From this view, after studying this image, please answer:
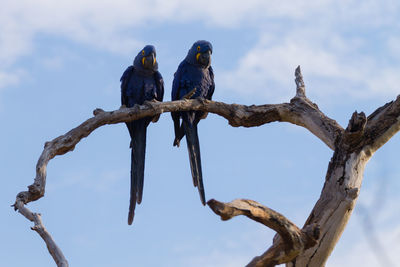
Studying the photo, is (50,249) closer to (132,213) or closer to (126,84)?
(132,213)

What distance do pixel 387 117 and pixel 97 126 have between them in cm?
232

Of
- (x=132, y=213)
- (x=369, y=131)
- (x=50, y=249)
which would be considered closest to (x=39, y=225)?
(x=50, y=249)

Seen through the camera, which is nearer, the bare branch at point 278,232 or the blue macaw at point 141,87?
the bare branch at point 278,232

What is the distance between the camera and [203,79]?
6895 mm

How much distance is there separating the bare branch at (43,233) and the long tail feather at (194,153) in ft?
7.36

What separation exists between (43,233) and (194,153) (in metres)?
2.68

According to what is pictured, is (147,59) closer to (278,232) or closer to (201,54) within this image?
(201,54)

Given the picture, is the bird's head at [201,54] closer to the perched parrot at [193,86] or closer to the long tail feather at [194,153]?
the perched parrot at [193,86]

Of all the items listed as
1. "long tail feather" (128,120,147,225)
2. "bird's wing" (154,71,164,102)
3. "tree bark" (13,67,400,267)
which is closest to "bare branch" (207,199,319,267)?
"tree bark" (13,67,400,267)

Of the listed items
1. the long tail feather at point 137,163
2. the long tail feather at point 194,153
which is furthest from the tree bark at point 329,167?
the long tail feather at point 137,163

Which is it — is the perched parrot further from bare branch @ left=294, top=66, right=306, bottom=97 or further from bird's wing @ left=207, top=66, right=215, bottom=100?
bare branch @ left=294, top=66, right=306, bottom=97

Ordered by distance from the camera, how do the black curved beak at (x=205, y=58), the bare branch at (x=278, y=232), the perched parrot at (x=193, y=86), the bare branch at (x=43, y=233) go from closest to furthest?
the bare branch at (x=278, y=232)
the bare branch at (x=43, y=233)
the perched parrot at (x=193, y=86)
the black curved beak at (x=205, y=58)

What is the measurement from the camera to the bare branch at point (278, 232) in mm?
3508

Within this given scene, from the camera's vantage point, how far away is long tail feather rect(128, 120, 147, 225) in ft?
20.1
